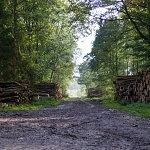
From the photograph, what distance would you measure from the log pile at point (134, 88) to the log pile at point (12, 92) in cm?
704

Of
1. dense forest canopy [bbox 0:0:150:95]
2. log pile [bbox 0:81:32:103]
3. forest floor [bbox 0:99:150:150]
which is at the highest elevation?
dense forest canopy [bbox 0:0:150:95]

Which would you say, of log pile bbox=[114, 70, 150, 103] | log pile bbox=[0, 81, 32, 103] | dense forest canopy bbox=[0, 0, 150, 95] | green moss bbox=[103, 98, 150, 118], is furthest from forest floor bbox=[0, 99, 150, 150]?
dense forest canopy bbox=[0, 0, 150, 95]

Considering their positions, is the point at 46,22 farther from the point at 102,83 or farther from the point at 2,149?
the point at 2,149

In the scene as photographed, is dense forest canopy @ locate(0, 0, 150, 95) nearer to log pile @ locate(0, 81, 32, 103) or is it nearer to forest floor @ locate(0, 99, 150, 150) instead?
log pile @ locate(0, 81, 32, 103)

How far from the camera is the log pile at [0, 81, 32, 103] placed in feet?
91.8

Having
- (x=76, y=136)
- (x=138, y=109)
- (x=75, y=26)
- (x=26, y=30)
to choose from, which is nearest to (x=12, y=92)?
(x=138, y=109)

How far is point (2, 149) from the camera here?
8.97 meters

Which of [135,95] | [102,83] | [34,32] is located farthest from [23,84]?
[102,83]

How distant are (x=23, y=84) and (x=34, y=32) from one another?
19858 mm

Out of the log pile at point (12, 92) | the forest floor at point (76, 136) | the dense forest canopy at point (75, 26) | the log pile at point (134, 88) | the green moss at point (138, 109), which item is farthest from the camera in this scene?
the dense forest canopy at point (75, 26)

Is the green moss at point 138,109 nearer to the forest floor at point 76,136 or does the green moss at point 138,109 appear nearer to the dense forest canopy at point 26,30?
the forest floor at point 76,136

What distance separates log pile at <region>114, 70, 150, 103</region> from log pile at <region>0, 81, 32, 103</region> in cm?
704

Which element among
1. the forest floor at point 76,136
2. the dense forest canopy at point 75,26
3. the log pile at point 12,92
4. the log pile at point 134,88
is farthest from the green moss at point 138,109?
the dense forest canopy at point 75,26

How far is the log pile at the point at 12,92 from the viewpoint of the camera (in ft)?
91.8
